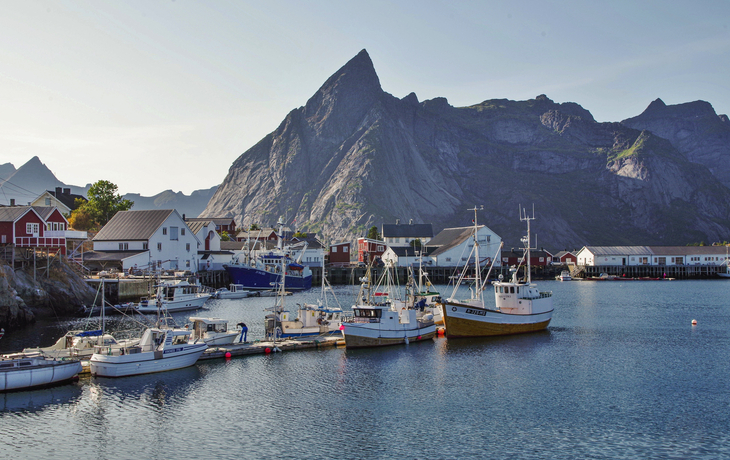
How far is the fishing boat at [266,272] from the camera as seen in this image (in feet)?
290

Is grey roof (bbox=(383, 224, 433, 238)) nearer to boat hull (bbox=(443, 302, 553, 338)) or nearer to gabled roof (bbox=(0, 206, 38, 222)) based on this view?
gabled roof (bbox=(0, 206, 38, 222))

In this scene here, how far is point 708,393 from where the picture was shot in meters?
30.0

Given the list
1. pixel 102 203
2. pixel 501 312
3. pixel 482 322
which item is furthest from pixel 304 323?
pixel 102 203

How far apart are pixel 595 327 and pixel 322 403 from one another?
33652 mm

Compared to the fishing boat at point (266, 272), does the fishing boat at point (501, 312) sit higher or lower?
lower

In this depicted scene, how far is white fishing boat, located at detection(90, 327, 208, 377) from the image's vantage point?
104 ft

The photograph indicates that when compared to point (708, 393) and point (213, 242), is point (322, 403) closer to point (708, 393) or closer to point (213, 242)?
point (708, 393)

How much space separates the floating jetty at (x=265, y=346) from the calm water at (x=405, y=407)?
98 cm

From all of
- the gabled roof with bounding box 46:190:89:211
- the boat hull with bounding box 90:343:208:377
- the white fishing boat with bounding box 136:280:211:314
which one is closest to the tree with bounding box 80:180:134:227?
the gabled roof with bounding box 46:190:89:211

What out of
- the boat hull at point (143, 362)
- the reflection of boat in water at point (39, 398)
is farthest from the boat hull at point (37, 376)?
the boat hull at point (143, 362)

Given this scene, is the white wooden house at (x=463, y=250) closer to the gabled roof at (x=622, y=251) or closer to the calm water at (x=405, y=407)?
the gabled roof at (x=622, y=251)

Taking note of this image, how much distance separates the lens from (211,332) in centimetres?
4012

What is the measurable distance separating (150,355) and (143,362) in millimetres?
538

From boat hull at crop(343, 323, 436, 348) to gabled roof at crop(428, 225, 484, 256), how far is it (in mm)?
76606
